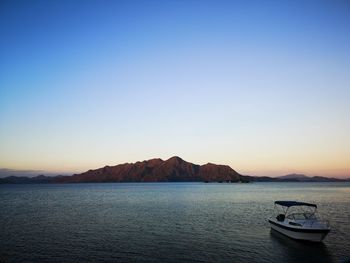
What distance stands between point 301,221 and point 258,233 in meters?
7.12

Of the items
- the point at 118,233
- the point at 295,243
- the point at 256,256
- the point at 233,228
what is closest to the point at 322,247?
the point at 295,243

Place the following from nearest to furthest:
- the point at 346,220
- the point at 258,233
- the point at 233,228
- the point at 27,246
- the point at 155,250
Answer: the point at 155,250
the point at 27,246
the point at 258,233
the point at 233,228
the point at 346,220

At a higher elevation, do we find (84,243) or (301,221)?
(301,221)

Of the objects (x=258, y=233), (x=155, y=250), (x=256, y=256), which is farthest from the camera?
(x=258, y=233)

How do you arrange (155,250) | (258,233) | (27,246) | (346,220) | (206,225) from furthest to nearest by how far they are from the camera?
(346,220) → (206,225) → (258,233) → (27,246) → (155,250)

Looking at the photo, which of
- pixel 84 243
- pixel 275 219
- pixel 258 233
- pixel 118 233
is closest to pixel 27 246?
pixel 84 243

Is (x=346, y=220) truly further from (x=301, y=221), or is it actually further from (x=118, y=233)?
(x=118, y=233)

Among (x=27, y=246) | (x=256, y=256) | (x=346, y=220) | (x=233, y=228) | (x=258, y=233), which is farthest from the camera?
(x=346, y=220)

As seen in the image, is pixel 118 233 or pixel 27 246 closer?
pixel 27 246

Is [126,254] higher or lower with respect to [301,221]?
lower

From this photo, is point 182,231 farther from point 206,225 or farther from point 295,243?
point 295,243

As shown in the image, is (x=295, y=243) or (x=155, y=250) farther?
(x=295, y=243)

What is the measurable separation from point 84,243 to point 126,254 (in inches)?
303

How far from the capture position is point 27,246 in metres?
35.4
